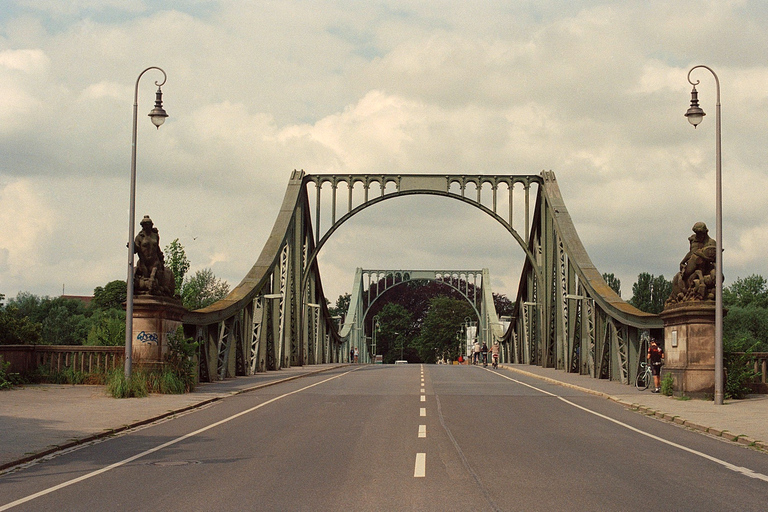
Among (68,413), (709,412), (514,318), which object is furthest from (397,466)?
(514,318)

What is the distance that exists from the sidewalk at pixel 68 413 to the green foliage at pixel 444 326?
10663cm

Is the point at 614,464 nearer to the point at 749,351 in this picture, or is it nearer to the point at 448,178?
the point at 749,351

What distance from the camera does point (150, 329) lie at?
2445 cm

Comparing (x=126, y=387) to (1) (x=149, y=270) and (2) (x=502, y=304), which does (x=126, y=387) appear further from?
(2) (x=502, y=304)

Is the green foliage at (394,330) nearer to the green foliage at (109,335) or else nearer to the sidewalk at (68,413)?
the green foliage at (109,335)

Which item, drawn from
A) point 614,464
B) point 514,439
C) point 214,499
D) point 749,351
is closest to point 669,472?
point 614,464

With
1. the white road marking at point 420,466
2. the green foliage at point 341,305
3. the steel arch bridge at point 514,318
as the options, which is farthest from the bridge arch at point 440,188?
the green foliage at point 341,305

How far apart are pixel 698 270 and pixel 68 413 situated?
51.9ft

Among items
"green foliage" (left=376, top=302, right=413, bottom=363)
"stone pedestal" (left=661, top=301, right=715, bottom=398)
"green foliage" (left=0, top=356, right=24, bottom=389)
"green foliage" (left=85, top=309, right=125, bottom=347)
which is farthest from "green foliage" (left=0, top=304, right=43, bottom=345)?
"green foliage" (left=376, top=302, right=413, bottom=363)

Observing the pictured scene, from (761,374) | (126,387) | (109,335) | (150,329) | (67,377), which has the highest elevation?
(150,329)

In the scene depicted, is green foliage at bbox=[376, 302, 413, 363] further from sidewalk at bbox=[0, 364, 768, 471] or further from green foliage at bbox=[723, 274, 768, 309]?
sidewalk at bbox=[0, 364, 768, 471]

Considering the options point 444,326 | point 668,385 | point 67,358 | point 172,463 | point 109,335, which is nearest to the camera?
point 172,463

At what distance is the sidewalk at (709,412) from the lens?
15777mm

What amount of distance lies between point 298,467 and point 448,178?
37961mm
